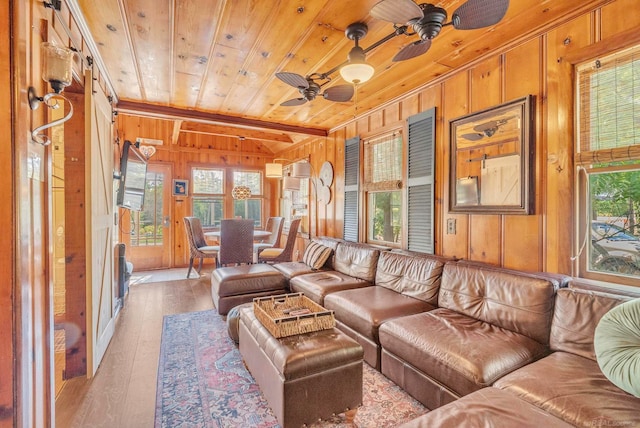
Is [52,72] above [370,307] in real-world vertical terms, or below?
above

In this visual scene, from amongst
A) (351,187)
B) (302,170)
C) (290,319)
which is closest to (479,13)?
(290,319)

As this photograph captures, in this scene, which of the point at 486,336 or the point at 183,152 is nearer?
the point at 486,336

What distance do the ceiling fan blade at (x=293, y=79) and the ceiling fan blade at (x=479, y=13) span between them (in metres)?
1.15

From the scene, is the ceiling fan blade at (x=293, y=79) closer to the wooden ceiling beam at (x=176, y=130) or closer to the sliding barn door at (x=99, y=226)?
the sliding barn door at (x=99, y=226)

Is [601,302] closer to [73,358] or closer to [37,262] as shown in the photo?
[37,262]

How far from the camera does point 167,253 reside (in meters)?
6.48

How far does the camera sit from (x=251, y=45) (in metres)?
2.50

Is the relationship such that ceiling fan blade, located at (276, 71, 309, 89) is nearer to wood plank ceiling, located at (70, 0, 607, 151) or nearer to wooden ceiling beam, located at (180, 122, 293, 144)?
wood plank ceiling, located at (70, 0, 607, 151)

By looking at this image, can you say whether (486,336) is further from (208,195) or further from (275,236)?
(208,195)

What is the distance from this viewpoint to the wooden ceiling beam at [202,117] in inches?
151

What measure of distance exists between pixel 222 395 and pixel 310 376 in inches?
31.2

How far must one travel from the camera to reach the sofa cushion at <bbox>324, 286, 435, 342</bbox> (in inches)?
93.8

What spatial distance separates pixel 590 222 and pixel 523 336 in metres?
0.92

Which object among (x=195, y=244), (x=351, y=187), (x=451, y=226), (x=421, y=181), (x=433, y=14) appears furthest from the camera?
(x=195, y=244)
